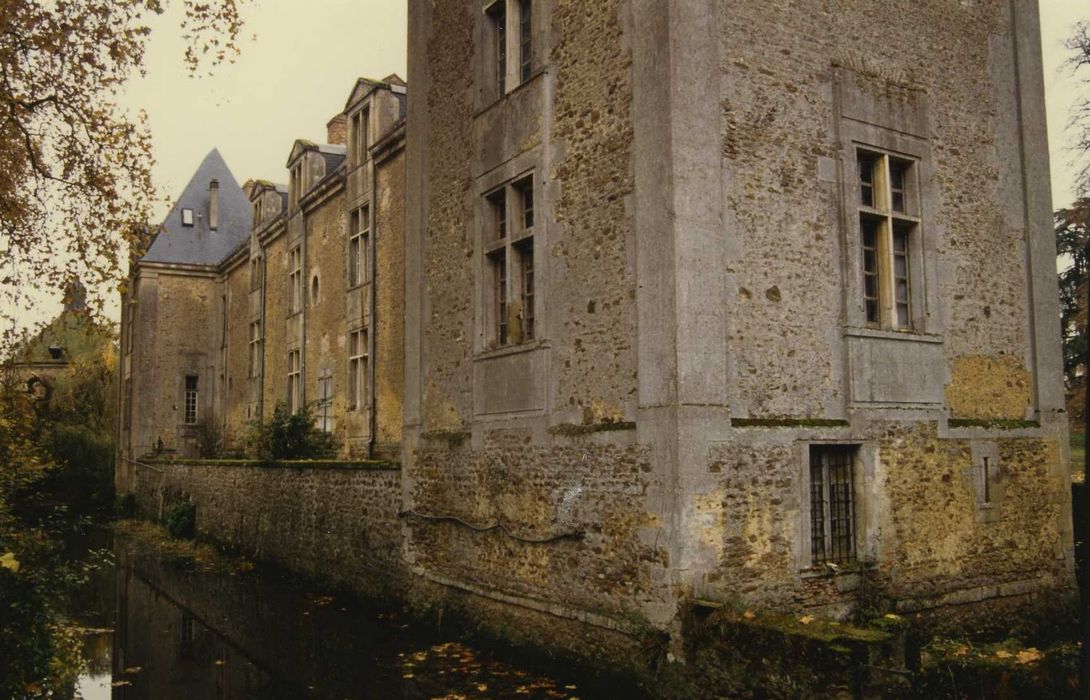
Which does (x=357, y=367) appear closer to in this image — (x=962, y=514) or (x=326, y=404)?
(x=326, y=404)

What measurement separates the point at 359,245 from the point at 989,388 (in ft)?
45.2

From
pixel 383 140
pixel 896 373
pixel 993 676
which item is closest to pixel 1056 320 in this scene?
pixel 896 373

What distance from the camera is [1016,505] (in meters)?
10.9

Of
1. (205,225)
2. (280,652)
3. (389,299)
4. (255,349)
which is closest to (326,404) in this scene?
(389,299)

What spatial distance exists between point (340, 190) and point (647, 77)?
1404 cm

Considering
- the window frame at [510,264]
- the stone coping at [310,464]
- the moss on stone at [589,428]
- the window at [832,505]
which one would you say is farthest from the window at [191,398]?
the window at [832,505]

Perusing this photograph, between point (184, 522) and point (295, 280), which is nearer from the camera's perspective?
point (184, 522)

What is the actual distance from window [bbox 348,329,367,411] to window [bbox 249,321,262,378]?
8.37 metres

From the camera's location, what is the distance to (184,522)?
77.3 ft

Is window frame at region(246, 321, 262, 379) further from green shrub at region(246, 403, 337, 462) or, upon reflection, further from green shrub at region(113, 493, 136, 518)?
green shrub at region(246, 403, 337, 462)

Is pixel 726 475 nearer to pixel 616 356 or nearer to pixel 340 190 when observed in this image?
pixel 616 356

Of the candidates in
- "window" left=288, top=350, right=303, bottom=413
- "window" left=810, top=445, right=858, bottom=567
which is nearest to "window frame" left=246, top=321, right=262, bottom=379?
"window" left=288, top=350, right=303, bottom=413

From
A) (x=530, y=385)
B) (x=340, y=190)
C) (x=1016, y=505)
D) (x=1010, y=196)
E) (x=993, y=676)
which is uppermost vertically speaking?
(x=340, y=190)

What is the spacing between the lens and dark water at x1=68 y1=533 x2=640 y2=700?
366 inches
